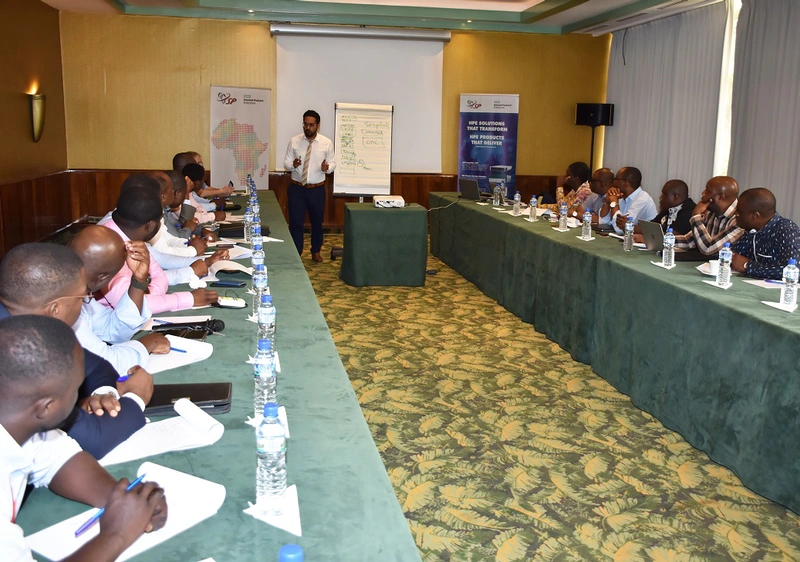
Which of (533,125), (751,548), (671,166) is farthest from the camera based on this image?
(533,125)

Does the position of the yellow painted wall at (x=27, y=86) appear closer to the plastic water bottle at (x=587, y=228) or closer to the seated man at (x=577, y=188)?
the seated man at (x=577, y=188)

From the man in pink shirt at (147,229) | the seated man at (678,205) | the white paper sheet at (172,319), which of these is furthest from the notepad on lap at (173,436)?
the seated man at (678,205)

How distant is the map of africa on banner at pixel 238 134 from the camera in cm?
977

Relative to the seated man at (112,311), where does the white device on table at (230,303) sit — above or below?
below

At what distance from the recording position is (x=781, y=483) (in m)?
2.91

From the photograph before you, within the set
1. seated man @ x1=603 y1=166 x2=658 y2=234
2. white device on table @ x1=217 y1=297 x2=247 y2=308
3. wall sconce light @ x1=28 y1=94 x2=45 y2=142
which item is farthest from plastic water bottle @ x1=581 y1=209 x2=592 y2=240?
wall sconce light @ x1=28 y1=94 x2=45 y2=142

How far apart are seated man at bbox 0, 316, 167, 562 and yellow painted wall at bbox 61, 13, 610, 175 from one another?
8.95 meters

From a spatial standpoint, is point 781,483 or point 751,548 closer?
point 751,548

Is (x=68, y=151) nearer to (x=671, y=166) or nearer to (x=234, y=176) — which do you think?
(x=234, y=176)

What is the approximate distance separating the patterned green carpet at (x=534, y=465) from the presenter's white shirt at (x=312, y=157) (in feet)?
11.1

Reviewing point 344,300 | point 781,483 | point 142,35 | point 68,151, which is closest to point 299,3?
point 142,35

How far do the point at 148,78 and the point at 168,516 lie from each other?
9231mm

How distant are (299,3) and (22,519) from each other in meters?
8.94

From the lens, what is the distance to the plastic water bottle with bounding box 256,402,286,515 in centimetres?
150
